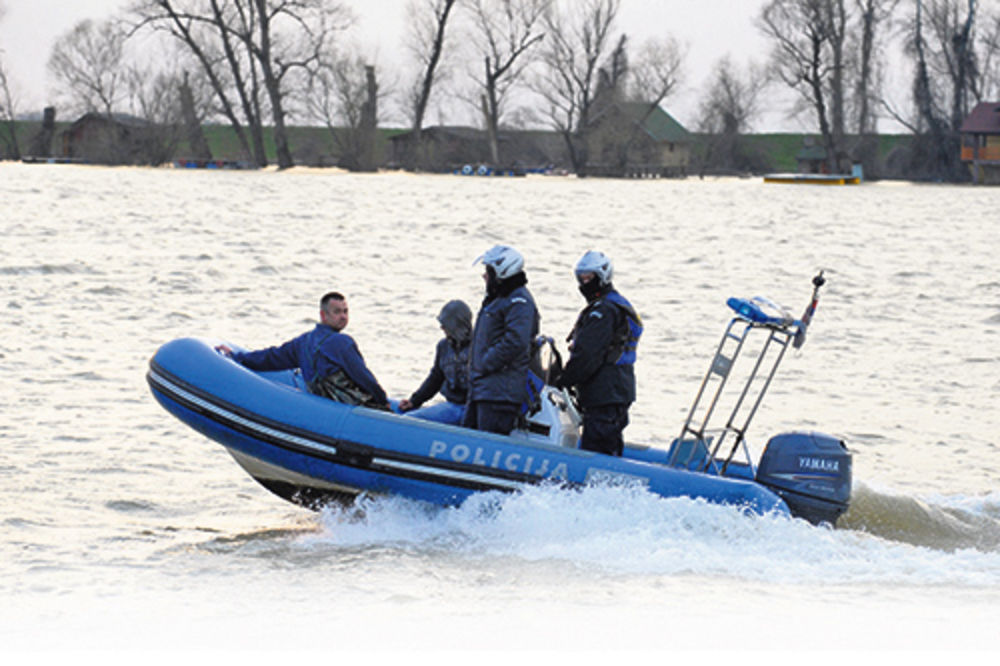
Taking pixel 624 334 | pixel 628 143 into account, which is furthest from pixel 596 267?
pixel 628 143

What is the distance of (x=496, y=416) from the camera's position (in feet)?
21.1

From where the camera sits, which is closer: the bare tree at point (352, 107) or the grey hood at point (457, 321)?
the grey hood at point (457, 321)

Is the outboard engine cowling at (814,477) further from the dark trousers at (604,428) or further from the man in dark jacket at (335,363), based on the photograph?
the man in dark jacket at (335,363)

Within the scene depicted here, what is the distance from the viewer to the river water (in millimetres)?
5277

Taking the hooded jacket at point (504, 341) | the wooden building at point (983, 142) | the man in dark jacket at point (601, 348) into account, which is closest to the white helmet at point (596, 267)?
the man in dark jacket at point (601, 348)

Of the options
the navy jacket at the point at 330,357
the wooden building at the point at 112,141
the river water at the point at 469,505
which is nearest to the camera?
the river water at the point at 469,505

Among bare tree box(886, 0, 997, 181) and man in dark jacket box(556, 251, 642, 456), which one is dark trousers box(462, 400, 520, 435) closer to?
man in dark jacket box(556, 251, 642, 456)

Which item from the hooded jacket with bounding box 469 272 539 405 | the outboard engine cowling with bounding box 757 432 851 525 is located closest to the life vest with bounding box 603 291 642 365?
the hooded jacket with bounding box 469 272 539 405

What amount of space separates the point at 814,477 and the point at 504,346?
61.2 inches

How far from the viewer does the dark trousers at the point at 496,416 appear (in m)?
6.38

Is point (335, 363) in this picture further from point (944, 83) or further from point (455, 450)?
Answer: point (944, 83)

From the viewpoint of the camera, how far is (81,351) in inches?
469

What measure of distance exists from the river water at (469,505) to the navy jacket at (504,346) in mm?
498

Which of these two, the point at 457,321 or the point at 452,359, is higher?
the point at 457,321
